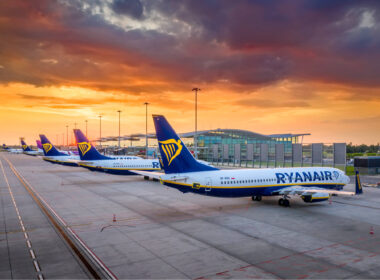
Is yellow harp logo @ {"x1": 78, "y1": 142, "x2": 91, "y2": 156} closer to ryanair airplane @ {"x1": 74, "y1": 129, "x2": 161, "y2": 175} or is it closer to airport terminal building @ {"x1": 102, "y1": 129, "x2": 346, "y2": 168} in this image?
ryanair airplane @ {"x1": 74, "y1": 129, "x2": 161, "y2": 175}

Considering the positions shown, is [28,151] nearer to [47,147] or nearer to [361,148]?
[47,147]

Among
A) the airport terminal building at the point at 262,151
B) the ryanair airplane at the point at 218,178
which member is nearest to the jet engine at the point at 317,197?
the ryanair airplane at the point at 218,178

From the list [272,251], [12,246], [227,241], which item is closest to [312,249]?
[272,251]

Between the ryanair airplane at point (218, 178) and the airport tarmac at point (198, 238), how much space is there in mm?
1858

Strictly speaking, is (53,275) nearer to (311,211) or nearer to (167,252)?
(167,252)

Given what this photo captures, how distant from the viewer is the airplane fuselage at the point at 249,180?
94.3ft

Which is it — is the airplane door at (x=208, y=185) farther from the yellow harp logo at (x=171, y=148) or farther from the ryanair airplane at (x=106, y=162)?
the ryanair airplane at (x=106, y=162)

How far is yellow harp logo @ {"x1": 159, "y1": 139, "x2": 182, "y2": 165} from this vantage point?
2864 centimetres

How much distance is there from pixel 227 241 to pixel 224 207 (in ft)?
36.3

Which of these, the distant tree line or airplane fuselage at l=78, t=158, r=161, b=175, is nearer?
airplane fuselage at l=78, t=158, r=161, b=175

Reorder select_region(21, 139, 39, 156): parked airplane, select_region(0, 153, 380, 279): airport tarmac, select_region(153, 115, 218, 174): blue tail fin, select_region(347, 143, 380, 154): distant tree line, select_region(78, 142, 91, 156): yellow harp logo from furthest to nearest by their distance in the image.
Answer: select_region(21, 139, 39, 156): parked airplane < select_region(347, 143, 380, 154): distant tree line < select_region(78, 142, 91, 156): yellow harp logo < select_region(153, 115, 218, 174): blue tail fin < select_region(0, 153, 380, 279): airport tarmac

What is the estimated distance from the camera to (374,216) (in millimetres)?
28000

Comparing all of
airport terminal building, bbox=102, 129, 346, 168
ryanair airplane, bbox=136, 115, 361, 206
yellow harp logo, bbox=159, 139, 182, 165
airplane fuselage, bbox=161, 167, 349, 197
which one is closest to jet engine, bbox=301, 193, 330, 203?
ryanair airplane, bbox=136, 115, 361, 206

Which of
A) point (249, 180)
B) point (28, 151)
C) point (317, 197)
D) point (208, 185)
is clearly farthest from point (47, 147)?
point (28, 151)
